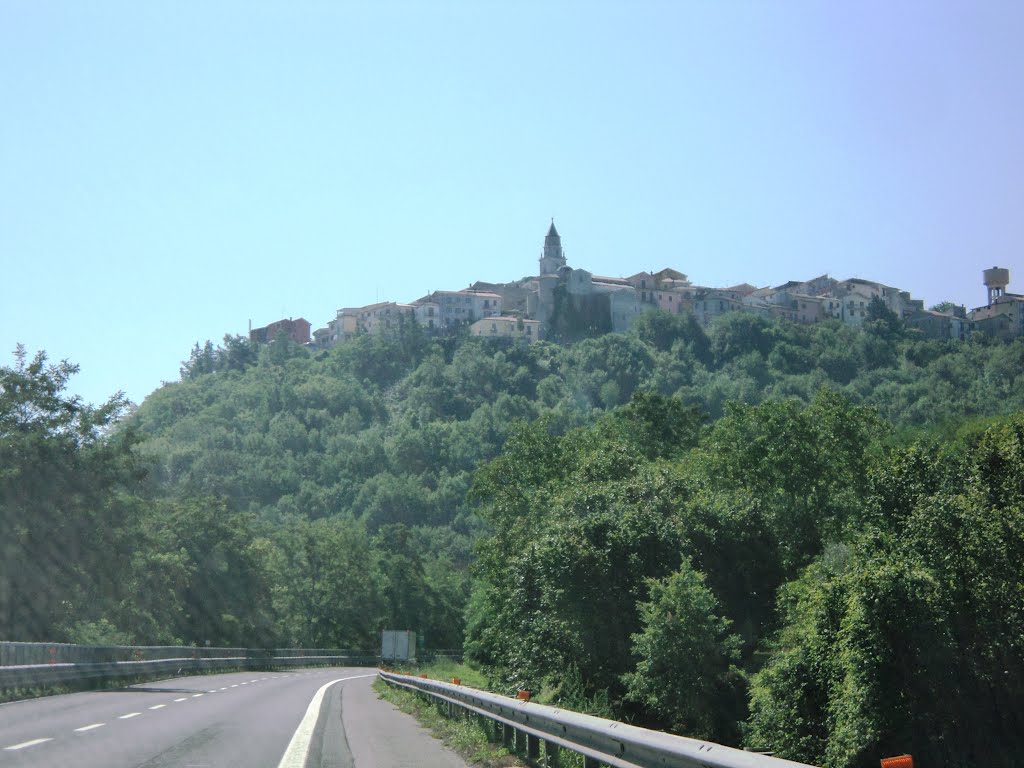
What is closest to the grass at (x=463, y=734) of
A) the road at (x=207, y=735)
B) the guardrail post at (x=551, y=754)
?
the road at (x=207, y=735)

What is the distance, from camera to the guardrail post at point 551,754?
12.6 metres

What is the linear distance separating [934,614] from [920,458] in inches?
417

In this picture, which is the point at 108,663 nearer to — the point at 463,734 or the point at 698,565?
the point at 463,734

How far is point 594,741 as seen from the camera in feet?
34.8

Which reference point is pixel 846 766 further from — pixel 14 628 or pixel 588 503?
pixel 14 628

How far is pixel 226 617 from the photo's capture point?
7631cm

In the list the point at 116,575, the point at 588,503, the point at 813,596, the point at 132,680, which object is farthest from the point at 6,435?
the point at 813,596

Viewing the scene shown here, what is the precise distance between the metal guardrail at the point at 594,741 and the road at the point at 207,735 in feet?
2.93

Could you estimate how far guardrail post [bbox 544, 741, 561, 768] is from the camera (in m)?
12.6

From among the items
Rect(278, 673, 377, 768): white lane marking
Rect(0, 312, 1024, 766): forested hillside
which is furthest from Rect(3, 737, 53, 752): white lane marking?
Rect(0, 312, 1024, 766): forested hillside

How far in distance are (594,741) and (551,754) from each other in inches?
89.1

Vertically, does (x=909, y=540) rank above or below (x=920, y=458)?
below

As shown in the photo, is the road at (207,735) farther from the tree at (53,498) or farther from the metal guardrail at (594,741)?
the tree at (53,498)

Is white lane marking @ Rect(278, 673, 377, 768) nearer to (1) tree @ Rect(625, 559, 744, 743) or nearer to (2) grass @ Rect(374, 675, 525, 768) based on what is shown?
(2) grass @ Rect(374, 675, 525, 768)
